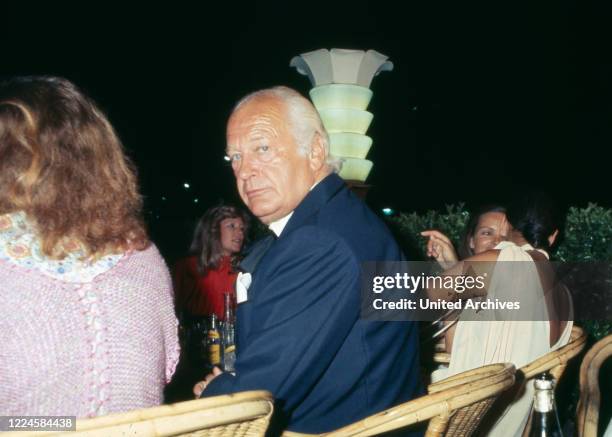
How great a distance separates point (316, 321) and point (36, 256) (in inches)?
26.8

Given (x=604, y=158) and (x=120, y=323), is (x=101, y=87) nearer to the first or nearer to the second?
(x=120, y=323)

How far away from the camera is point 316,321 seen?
4.75 ft

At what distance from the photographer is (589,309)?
4.02 metres

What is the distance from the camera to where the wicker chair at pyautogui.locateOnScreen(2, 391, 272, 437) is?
2.65 feet

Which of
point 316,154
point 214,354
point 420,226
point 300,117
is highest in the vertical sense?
point 300,117

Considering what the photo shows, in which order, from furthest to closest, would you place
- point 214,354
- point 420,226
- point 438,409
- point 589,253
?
point 420,226 < point 589,253 < point 214,354 < point 438,409

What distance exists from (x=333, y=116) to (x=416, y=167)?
65.2ft

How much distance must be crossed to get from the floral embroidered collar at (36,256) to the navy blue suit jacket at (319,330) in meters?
0.42

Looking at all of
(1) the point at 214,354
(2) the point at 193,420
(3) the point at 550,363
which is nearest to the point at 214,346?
(1) the point at 214,354

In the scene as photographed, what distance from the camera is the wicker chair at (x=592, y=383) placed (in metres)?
2.05

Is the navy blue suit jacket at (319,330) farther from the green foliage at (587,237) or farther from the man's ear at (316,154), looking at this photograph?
the green foliage at (587,237)

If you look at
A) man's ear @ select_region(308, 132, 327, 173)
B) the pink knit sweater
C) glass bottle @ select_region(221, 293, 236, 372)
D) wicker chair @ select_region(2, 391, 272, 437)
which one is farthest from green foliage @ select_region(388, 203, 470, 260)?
wicker chair @ select_region(2, 391, 272, 437)

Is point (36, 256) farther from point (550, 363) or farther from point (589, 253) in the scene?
point (589, 253)

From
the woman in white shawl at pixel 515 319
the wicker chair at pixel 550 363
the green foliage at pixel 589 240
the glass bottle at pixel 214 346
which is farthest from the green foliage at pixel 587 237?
the glass bottle at pixel 214 346
